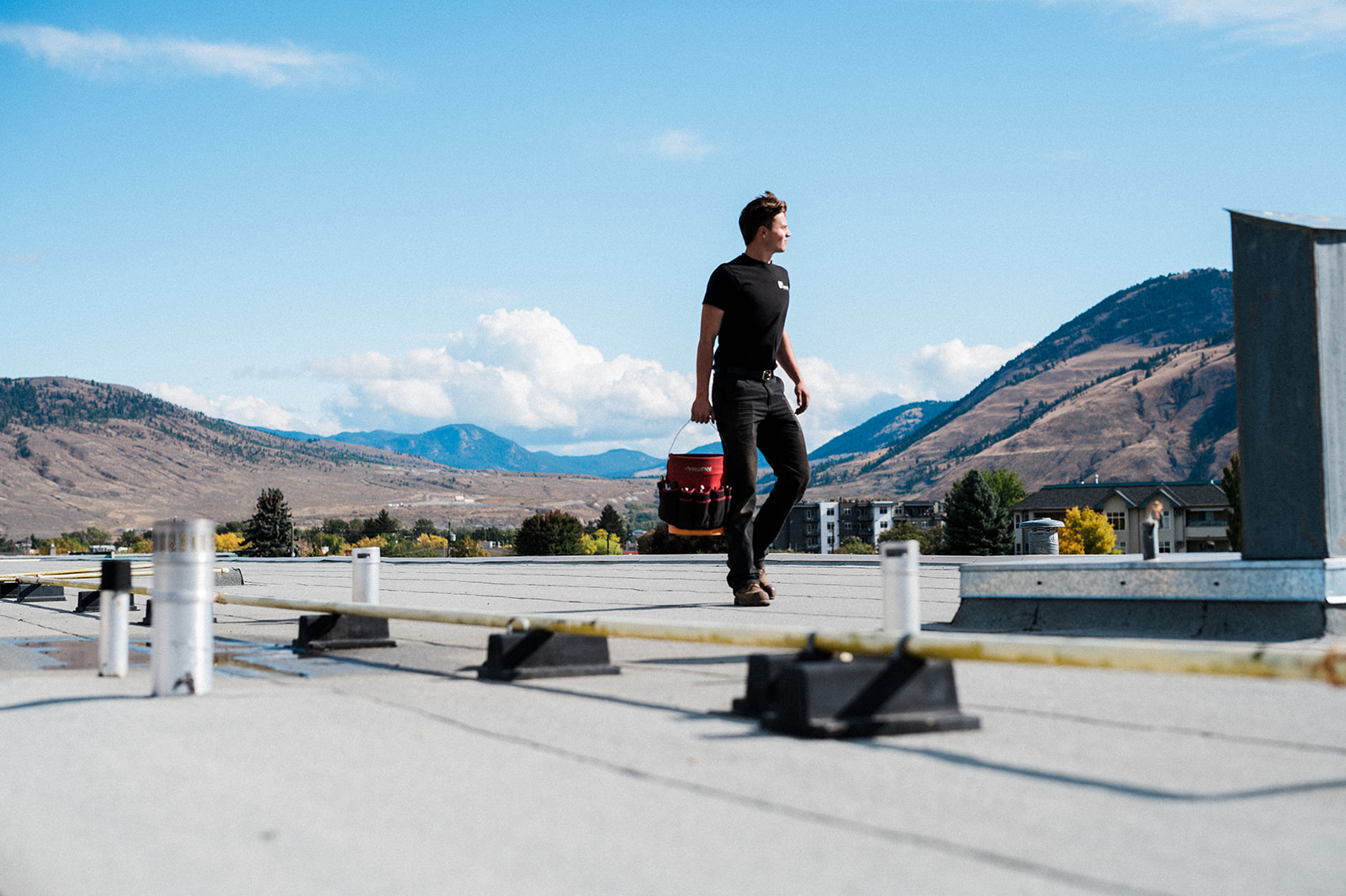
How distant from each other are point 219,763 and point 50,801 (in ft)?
1.65

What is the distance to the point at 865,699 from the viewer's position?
4.09 m

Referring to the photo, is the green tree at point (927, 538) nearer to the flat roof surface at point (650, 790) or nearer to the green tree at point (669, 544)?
the green tree at point (669, 544)

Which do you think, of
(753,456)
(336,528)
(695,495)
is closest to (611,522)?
(336,528)

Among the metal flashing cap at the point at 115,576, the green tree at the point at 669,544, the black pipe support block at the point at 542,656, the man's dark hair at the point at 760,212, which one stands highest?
the man's dark hair at the point at 760,212

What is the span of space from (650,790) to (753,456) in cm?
538

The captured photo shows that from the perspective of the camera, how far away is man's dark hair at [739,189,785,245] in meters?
8.73

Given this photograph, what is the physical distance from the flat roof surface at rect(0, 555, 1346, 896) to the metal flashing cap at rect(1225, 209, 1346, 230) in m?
2.63

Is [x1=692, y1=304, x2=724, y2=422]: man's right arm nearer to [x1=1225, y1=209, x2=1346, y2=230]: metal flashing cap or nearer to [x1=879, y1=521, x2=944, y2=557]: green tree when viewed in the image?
[x1=1225, y1=209, x2=1346, y2=230]: metal flashing cap

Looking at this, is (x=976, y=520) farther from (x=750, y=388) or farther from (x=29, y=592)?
(x=750, y=388)

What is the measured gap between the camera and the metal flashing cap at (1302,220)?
6.37 meters

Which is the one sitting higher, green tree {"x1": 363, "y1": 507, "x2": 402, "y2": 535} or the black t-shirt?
the black t-shirt

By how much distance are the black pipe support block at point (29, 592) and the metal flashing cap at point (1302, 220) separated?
14201 mm

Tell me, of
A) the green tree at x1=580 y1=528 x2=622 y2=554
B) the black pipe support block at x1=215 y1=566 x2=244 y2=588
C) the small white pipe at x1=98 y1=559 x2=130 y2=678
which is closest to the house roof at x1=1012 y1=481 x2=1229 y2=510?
the green tree at x1=580 y1=528 x2=622 y2=554

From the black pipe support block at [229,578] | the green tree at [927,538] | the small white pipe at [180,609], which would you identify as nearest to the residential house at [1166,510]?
the green tree at [927,538]
